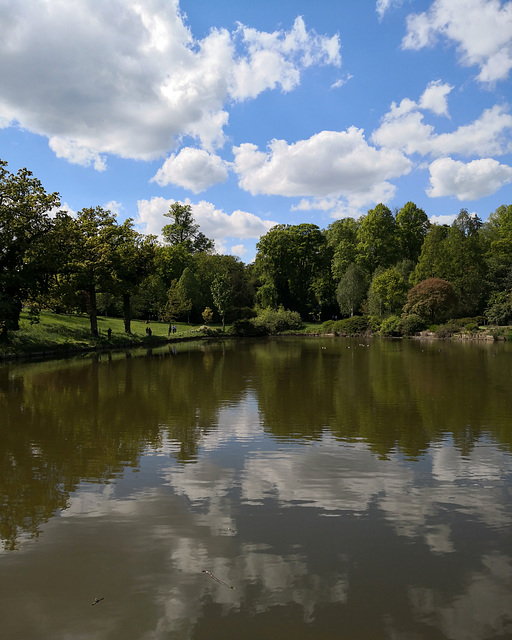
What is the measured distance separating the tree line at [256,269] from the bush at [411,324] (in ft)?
0.67

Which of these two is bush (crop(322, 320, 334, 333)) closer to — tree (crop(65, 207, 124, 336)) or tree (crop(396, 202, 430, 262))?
tree (crop(396, 202, 430, 262))

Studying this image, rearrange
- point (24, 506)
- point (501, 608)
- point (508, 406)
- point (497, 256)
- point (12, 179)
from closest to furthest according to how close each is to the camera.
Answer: point (501, 608)
point (24, 506)
point (508, 406)
point (12, 179)
point (497, 256)

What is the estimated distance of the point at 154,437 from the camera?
30.1ft

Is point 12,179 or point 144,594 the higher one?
point 12,179

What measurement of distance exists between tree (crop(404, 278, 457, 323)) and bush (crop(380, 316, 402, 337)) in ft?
7.31

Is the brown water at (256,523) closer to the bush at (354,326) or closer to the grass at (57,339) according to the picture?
the grass at (57,339)

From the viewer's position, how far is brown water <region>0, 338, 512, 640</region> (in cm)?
362

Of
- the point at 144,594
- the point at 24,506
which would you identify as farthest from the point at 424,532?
the point at 24,506

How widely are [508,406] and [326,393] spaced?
4.94 metres

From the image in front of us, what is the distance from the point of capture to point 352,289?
62.2 m

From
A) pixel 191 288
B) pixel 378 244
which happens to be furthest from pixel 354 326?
pixel 191 288

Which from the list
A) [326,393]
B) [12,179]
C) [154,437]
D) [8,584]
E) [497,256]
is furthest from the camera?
[497,256]

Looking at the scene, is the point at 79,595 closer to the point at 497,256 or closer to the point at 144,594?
the point at 144,594

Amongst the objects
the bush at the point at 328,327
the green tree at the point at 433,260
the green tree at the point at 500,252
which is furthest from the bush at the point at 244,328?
the green tree at the point at 500,252
